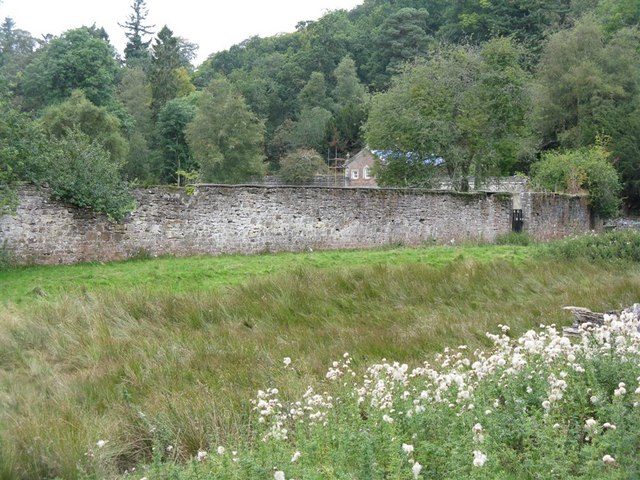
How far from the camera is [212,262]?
53.3 ft

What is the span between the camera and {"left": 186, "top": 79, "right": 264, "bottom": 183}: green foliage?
5222cm

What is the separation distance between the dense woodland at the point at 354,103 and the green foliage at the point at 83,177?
3 centimetres

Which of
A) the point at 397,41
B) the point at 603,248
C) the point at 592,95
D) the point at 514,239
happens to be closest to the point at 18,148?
the point at 603,248

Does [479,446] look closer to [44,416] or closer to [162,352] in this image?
[44,416]

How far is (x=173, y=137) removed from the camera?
61750 millimetres

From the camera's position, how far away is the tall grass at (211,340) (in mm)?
5199

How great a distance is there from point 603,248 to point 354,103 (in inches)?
2156

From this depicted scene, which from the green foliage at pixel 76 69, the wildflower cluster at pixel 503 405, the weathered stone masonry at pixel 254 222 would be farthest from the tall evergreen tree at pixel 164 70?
the wildflower cluster at pixel 503 405

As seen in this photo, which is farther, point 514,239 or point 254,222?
point 514,239

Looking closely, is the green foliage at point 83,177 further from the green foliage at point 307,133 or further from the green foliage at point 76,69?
the green foliage at point 307,133

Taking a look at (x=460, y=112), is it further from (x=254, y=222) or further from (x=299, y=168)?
(x=299, y=168)

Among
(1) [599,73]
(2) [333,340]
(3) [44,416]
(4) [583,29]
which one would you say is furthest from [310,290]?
(4) [583,29]

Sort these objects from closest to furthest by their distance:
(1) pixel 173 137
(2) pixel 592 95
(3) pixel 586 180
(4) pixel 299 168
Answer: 1. (3) pixel 586 180
2. (2) pixel 592 95
3. (4) pixel 299 168
4. (1) pixel 173 137

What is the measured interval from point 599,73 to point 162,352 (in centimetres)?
3933
